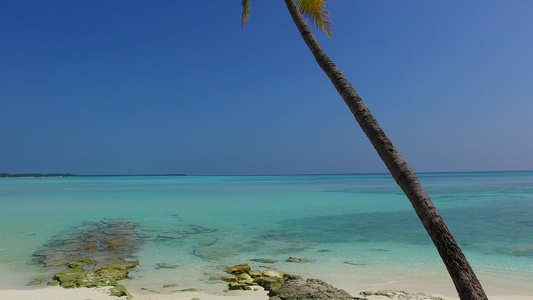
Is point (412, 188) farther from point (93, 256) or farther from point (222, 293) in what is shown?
point (93, 256)

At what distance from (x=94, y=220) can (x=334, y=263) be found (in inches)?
512

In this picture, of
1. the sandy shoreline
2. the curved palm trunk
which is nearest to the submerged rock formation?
the sandy shoreline

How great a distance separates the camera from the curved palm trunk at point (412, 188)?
140 inches

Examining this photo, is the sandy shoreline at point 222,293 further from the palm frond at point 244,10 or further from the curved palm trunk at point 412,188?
the palm frond at point 244,10

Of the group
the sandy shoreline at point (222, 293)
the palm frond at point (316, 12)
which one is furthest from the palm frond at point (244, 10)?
the sandy shoreline at point (222, 293)

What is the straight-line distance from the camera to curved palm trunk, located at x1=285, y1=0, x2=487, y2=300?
11.6 ft

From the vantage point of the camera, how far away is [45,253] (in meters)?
10.5

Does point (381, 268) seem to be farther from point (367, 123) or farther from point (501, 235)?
point (501, 235)

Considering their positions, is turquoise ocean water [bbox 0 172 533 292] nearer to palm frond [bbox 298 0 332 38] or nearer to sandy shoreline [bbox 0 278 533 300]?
sandy shoreline [bbox 0 278 533 300]

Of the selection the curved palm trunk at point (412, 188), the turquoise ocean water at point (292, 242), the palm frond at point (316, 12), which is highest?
the palm frond at point (316, 12)

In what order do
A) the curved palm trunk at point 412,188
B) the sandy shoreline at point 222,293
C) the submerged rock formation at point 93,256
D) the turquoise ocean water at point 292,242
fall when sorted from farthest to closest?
the turquoise ocean water at point 292,242 < the submerged rock formation at point 93,256 < the sandy shoreline at point 222,293 < the curved palm trunk at point 412,188

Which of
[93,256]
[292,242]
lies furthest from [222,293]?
[292,242]

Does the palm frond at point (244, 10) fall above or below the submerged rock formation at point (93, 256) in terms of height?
above

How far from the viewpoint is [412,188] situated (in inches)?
154
